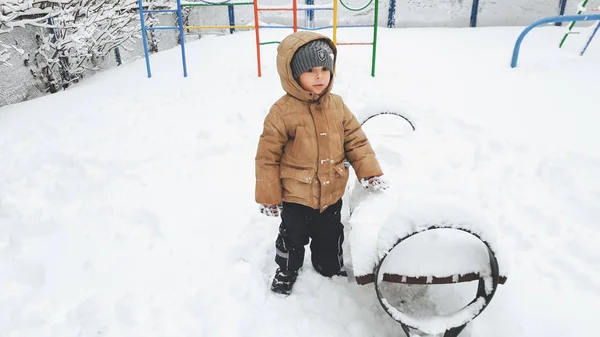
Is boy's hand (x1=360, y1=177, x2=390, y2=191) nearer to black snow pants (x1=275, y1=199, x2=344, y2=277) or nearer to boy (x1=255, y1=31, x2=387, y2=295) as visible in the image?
boy (x1=255, y1=31, x2=387, y2=295)

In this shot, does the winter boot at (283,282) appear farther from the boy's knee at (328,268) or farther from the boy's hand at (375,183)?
the boy's hand at (375,183)

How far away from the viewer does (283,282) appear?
221cm

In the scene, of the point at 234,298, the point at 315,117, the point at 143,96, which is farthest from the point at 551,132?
the point at 143,96

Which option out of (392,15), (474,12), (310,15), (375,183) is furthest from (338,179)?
(474,12)

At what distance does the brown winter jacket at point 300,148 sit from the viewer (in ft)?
6.29

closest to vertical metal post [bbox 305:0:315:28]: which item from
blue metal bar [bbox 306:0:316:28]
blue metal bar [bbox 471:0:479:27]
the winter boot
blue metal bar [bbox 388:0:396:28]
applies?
blue metal bar [bbox 306:0:316:28]

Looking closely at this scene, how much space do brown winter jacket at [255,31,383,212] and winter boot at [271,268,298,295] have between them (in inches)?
18.8

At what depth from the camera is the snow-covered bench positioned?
157 centimetres

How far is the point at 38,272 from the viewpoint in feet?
7.85

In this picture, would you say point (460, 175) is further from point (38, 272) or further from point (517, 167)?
point (38, 272)

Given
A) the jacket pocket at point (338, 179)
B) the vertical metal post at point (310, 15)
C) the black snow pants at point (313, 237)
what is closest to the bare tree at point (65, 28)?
the vertical metal post at point (310, 15)

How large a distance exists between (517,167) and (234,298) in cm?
238

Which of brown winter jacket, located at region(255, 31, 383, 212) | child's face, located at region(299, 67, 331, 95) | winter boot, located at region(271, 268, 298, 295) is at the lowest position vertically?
winter boot, located at region(271, 268, 298, 295)

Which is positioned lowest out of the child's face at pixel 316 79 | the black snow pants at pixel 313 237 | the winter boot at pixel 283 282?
the winter boot at pixel 283 282
